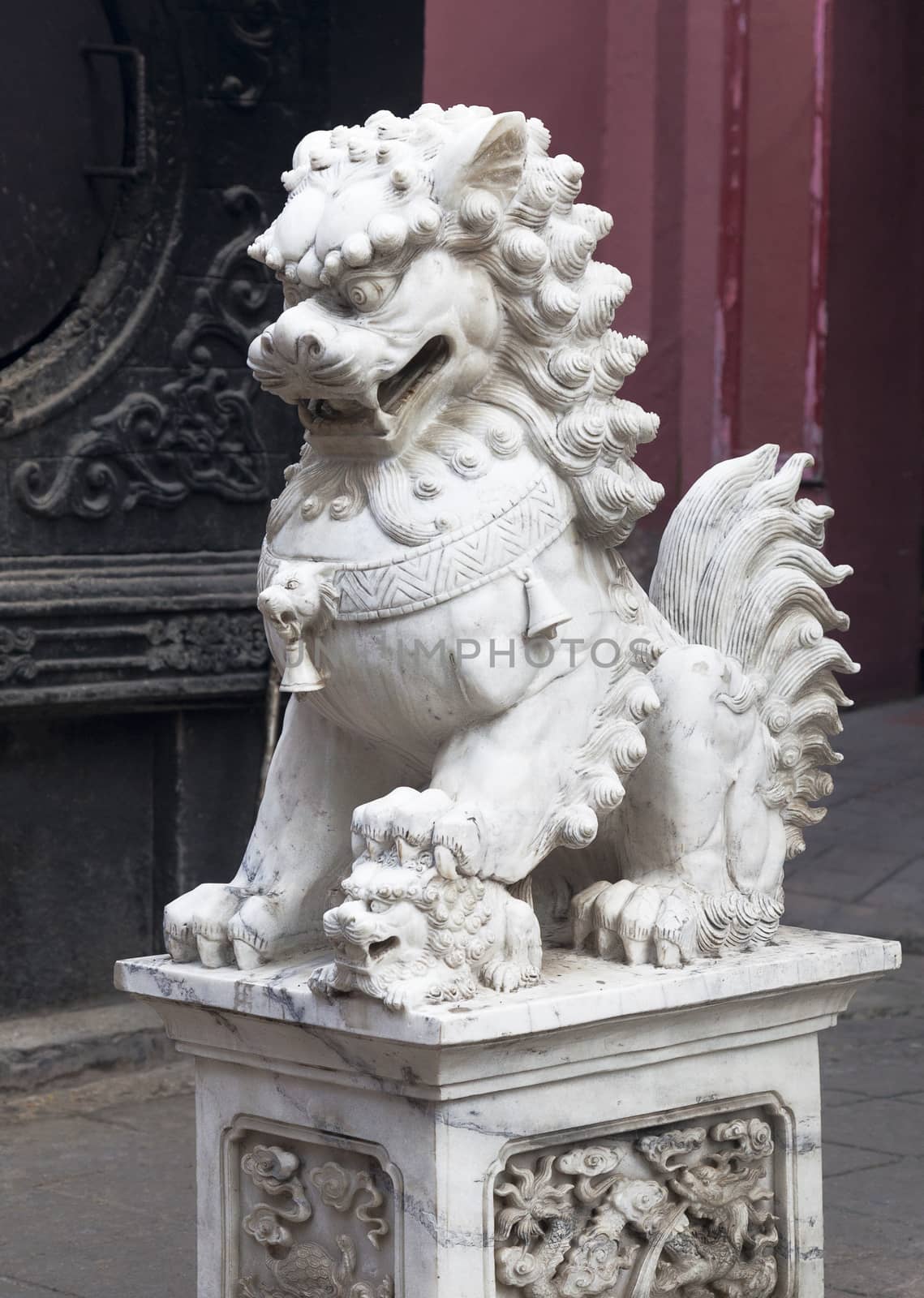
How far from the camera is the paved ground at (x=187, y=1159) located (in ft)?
10.9

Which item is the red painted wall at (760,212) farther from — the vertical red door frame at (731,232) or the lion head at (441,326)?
the lion head at (441,326)

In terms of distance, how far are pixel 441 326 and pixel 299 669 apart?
0.46m

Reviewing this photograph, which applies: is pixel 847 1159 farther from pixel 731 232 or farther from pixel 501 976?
pixel 731 232

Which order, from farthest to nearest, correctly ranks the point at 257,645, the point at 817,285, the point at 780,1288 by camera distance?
the point at 817,285, the point at 257,645, the point at 780,1288

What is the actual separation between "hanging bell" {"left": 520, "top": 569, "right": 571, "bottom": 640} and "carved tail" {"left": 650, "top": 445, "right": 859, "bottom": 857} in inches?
16.7

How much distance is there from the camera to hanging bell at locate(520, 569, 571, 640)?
93.5 inches

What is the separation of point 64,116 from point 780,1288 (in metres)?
2.99

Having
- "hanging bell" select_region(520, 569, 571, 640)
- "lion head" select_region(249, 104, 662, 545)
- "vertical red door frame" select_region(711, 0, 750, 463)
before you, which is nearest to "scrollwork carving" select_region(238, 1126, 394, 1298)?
"hanging bell" select_region(520, 569, 571, 640)

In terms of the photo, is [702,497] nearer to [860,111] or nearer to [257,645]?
[257,645]

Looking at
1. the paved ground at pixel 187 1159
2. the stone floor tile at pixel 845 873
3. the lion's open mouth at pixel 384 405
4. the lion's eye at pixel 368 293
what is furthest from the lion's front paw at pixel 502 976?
the stone floor tile at pixel 845 873

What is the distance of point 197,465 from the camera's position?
4.64 meters

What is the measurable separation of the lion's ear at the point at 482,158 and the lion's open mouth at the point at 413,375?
7.1 inches

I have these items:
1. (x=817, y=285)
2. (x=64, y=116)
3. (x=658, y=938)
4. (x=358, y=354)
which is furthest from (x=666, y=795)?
(x=817, y=285)

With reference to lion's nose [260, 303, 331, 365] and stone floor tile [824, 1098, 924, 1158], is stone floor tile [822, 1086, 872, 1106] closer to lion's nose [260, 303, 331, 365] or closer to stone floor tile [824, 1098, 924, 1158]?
stone floor tile [824, 1098, 924, 1158]
